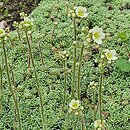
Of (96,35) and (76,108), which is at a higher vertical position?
(96,35)

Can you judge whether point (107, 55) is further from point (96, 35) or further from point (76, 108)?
point (76, 108)

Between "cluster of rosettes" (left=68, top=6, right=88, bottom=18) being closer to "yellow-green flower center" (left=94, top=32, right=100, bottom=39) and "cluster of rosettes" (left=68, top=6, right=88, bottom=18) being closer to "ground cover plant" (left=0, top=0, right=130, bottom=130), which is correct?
"ground cover plant" (left=0, top=0, right=130, bottom=130)

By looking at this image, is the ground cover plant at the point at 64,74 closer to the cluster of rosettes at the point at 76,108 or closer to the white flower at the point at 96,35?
the white flower at the point at 96,35

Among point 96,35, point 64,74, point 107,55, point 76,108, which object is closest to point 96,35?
point 96,35

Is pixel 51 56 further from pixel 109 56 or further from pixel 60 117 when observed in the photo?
pixel 109 56

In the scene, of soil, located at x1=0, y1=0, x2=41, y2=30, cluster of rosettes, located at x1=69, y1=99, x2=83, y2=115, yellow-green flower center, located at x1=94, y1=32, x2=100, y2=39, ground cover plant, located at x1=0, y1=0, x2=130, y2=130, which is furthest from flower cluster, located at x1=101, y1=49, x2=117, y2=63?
soil, located at x1=0, y1=0, x2=41, y2=30
